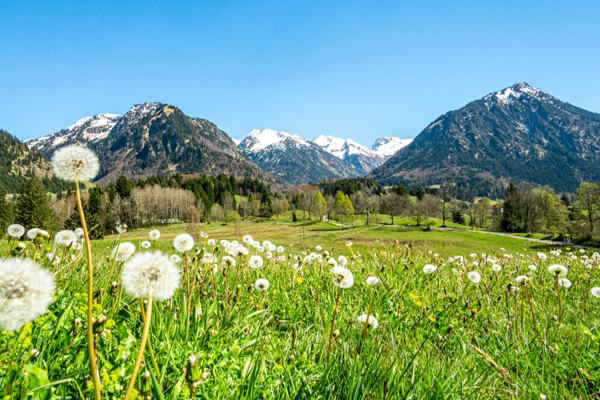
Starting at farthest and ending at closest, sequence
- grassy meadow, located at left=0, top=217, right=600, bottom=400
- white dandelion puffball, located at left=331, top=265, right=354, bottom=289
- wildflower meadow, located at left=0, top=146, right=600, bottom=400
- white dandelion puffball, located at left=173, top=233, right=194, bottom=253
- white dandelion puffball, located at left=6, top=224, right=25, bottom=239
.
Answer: white dandelion puffball, located at left=6, top=224, right=25, bottom=239, white dandelion puffball, located at left=173, top=233, right=194, bottom=253, white dandelion puffball, located at left=331, top=265, right=354, bottom=289, grassy meadow, located at left=0, top=217, right=600, bottom=400, wildflower meadow, located at left=0, top=146, right=600, bottom=400

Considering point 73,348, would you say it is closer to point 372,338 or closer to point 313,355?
point 313,355

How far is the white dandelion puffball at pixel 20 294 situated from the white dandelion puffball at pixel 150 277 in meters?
0.27

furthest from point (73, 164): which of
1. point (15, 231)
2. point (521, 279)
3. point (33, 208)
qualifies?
point (33, 208)

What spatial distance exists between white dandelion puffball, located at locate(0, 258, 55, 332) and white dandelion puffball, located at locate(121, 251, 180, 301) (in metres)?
0.27

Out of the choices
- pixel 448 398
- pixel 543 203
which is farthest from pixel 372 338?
pixel 543 203

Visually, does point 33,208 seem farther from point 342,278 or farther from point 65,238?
point 342,278

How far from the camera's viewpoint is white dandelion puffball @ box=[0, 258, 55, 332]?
41.8 inches

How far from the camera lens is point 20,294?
1.11 metres

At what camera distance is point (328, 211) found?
99.1 meters

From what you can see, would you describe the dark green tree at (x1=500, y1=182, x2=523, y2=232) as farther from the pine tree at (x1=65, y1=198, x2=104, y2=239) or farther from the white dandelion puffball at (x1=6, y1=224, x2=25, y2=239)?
the white dandelion puffball at (x1=6, y1=224, x2=25, y2=239)

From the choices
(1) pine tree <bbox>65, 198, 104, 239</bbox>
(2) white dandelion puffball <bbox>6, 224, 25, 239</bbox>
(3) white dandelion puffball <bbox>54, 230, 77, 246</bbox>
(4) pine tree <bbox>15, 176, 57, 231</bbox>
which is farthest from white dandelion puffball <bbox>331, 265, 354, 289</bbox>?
(4) pine tree <bbox>15, 176, 57, 231</bbox>

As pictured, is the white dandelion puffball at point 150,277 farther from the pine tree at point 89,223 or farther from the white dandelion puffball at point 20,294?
the pine tree at point 89,223

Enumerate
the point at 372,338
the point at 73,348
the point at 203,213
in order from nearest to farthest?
the point at 73,348 → the point at 372,338 → the point at 203,213

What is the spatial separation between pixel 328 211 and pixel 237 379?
9766 cm
